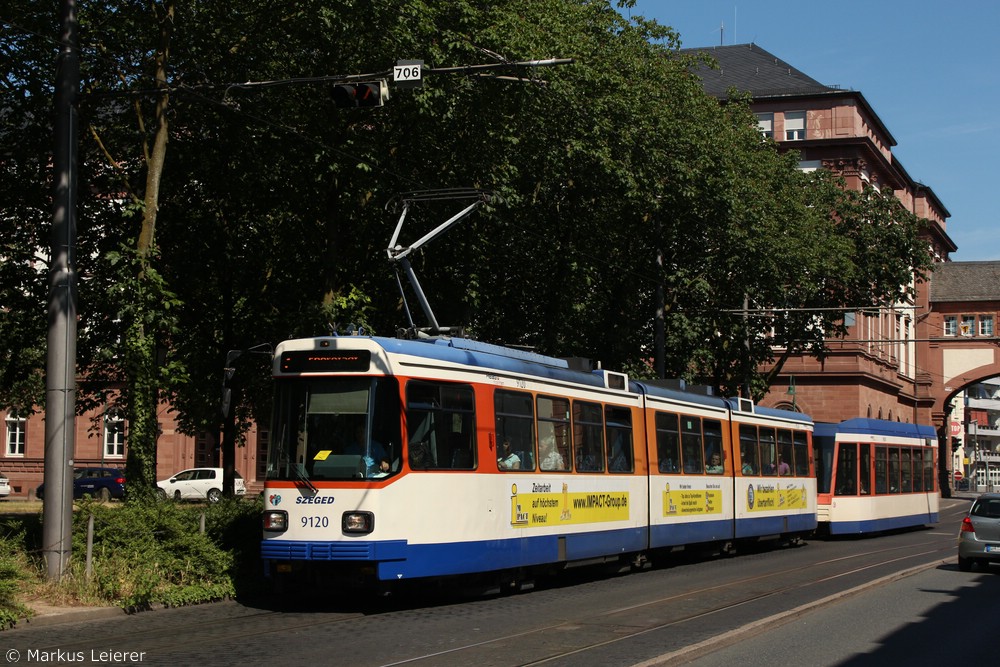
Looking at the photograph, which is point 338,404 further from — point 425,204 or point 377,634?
point 425,204

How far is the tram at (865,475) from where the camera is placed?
3266 centimetres

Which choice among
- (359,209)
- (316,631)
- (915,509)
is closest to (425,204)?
(359,209)

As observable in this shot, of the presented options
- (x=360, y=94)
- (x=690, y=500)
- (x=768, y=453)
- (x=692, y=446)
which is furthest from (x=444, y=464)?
(x=768, y=453)

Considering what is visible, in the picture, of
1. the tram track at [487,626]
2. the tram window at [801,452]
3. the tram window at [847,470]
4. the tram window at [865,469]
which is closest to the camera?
the tram track at [487,626]

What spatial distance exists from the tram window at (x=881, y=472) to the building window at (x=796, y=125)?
125 feet

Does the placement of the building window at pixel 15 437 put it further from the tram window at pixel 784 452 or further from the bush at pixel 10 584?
the bush at pixel 10 584

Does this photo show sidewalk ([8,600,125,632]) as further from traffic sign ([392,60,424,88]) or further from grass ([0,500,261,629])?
traffic sign ([392,60,424,88])

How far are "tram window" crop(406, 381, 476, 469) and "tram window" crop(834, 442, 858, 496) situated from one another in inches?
763

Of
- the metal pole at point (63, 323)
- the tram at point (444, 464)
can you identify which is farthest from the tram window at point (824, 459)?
the metal pole at point (63, 323)

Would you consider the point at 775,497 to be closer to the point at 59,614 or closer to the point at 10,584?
the point at 59,614

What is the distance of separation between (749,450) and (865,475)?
341 inches

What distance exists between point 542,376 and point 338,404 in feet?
12.6

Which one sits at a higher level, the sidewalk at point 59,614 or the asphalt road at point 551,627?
the sidewalk at point 59,614

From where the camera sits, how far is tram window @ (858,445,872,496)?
3321cm
